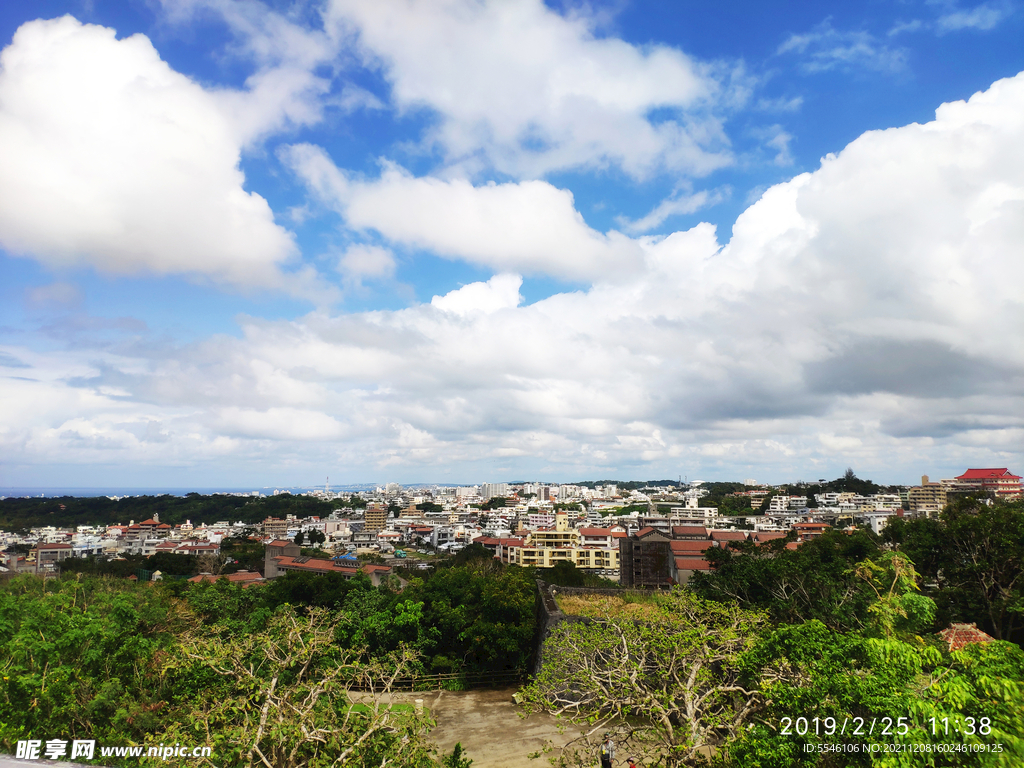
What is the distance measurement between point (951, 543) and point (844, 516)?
76693 millimetres

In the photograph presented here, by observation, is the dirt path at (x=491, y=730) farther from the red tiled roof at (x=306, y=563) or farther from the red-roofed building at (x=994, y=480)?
the red-roofed building at (x=994, y=480)

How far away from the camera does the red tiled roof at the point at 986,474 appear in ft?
283

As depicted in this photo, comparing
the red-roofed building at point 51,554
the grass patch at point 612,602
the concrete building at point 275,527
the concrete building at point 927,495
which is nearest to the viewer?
the grass patch at point 612,602

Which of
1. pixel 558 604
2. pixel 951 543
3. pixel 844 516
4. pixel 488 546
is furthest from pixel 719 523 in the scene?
pixel 558 604

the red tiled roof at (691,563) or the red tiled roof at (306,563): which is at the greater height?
the red tiled roof at (691,563)

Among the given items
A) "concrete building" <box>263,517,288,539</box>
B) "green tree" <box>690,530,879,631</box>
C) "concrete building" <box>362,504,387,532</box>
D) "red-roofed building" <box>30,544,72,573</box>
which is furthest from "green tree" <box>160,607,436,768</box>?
"concrete building" <box>362,504,387,532</box>

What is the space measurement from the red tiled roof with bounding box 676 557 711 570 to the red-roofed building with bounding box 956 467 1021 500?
72255 mm

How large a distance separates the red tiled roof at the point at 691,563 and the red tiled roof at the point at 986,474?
263 ft

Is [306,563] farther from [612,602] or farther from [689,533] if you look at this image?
[612,602]

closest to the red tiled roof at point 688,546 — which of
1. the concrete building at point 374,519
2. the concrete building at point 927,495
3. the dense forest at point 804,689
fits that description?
the dense forest at point 804,689

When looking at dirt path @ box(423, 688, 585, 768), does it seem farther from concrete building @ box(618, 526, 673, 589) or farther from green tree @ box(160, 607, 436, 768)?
concrete building @ box(618, 526, 673, 589)

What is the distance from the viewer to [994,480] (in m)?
86.4

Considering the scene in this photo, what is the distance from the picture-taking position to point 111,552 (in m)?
72.1

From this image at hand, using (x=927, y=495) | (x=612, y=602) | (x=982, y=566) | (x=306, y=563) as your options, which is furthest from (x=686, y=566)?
(x=927, y=495)
